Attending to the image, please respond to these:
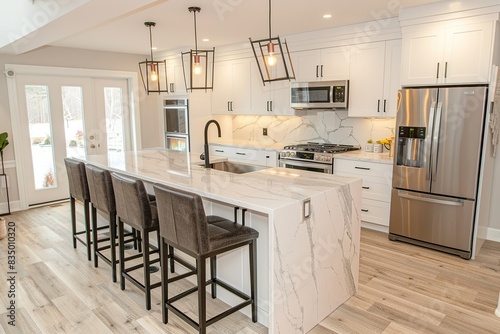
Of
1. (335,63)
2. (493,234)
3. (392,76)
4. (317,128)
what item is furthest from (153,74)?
(493,234)

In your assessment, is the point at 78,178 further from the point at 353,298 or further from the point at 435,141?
the point at 435,141

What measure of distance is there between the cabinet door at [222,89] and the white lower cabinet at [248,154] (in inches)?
26.9

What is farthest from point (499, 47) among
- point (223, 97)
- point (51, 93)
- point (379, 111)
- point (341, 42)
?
point (51, 93)

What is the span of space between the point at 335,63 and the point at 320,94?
17.3 inches

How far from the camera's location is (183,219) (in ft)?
7.05

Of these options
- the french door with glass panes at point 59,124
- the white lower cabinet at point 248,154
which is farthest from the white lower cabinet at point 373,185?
the french door with glass panes at point 59,124

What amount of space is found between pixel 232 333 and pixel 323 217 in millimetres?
1025

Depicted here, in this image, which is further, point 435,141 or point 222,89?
A: point 222,89

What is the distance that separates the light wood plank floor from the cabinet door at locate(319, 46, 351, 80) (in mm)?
2194

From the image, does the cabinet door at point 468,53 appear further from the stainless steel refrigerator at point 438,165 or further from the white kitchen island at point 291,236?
the white kitchen island at point 291,236

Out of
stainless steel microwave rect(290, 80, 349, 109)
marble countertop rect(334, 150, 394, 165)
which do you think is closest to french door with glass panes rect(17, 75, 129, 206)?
stainless steel microwave rect(290, 80, 349, 109)

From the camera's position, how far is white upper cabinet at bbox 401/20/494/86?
3.30 meters

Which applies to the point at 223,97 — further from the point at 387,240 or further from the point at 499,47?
the point at 499,47

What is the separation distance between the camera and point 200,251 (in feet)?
6.93
